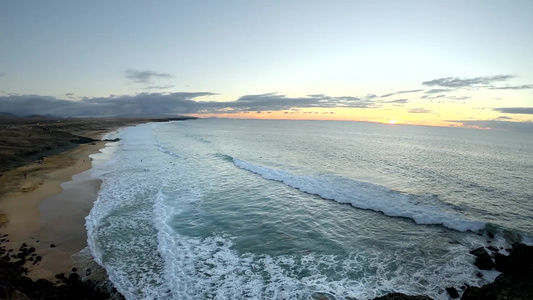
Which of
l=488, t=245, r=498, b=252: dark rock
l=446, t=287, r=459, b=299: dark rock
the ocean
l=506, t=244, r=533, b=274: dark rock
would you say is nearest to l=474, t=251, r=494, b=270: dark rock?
the ocean

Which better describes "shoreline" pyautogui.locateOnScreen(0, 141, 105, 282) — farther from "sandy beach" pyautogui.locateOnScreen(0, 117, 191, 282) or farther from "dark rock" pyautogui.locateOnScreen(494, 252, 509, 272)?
"dark rock" pyautogui.locateOnScreen(494, 252, 509, 272)

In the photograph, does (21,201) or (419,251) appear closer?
(419,251)

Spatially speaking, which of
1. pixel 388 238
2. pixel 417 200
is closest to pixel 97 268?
pixel 388 238

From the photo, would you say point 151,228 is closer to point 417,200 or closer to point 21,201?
point 21,201

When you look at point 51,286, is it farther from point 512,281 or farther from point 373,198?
point 373,198

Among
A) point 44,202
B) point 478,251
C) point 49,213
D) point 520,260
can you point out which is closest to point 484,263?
point 520,260

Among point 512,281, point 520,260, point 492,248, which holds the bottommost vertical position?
point 492,248

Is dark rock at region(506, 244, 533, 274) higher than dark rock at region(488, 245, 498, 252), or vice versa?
dark rock at region(506, 244, 533, 274)
